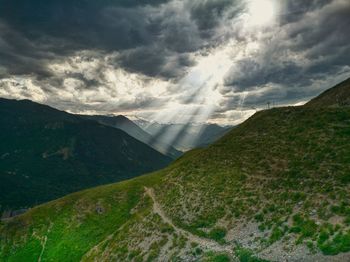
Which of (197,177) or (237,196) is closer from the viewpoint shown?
(237,196)

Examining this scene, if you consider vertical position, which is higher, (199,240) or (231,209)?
(231,209)

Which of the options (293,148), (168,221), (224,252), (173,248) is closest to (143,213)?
(168,221)

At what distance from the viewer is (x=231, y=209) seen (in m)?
65.5

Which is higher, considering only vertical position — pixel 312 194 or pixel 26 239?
pixel 312 194

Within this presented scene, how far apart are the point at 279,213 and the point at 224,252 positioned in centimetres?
1241

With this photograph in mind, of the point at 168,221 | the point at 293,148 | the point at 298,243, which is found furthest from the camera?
the point at 293,148

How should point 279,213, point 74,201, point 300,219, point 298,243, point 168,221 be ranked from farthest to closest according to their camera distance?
1. point 74,201
2. point 168,221
3. point 279,213
4. point 300,219
5. point 298,243

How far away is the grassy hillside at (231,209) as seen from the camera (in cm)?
5047

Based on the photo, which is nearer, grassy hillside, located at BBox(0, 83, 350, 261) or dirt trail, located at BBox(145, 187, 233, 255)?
grassy hillside, located at BBox(0, 83, 350, 261)

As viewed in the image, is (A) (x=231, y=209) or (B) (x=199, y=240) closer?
(B) (x=199, y=240)

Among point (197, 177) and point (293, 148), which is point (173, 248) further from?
point (293, 148)

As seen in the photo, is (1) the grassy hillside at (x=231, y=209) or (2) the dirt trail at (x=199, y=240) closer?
(1) the grassy hillside at (x=231, y=209)

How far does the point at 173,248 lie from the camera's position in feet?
201

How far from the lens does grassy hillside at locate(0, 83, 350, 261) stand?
50.5 meters
